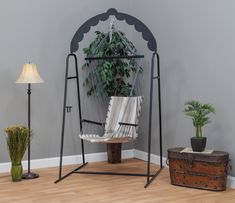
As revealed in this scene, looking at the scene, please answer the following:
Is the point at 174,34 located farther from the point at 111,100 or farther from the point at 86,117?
the point at 86,117

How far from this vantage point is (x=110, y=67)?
483cm

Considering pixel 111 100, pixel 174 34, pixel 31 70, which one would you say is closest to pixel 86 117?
pixel 111 100

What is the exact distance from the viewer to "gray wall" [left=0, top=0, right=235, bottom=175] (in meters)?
4.00

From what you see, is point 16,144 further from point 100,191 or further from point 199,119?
point 199,119

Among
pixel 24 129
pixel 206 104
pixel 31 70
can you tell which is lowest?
pixel 24 129

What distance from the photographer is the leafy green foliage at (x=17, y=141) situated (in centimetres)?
412

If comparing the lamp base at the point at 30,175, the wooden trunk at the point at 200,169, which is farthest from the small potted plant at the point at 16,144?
the wooden trunk at the point at 200,169

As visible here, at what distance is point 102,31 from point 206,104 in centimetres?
182

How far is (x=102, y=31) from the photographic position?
16.7 feet

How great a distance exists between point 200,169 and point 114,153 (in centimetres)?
146

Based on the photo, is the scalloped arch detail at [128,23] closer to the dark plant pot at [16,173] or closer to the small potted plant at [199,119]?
the small potted plant at [199,119]

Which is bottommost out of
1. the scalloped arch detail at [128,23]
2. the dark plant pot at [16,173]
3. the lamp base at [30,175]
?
the lamp base at [30,175]

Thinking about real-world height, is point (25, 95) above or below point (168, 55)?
below

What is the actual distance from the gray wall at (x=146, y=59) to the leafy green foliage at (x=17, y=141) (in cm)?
48
